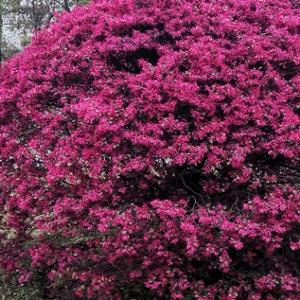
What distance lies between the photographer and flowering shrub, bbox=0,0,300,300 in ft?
14.1

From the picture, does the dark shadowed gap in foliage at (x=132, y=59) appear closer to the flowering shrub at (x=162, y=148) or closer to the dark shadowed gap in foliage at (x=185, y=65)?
the flowering shrub at (x=162, y=148)

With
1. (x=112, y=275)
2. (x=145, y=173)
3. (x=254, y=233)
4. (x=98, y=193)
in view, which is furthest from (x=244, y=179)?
(x=112, y=275)

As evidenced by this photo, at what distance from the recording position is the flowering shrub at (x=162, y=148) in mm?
4309

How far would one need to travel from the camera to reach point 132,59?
514cm

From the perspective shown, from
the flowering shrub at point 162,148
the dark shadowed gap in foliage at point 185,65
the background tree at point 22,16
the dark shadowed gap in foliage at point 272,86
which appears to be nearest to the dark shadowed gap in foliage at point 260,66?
the flowering shrub at point 162,148

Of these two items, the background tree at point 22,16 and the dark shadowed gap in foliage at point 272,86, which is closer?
the dark shadowed gap in foliage at point 272,86

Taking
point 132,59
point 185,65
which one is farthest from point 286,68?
point 132,59

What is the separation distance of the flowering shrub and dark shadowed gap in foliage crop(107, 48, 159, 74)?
1 cm

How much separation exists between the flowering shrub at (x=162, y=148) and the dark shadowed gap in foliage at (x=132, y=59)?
13mm

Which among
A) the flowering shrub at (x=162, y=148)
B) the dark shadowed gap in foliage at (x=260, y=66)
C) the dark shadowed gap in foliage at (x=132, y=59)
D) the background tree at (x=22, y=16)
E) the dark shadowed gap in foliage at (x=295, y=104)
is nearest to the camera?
the flowering shrub at (x=162, y=148)

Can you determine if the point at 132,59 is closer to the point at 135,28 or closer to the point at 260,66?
the point at 135,28

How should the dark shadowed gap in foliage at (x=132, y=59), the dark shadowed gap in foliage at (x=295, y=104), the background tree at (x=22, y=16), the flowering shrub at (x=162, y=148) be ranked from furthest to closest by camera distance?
1. the background tree at (x=22, y=16)
2. the dark shadowed gap in foliage at (x=132, y=59)
3. the dark shadowed gap in foliage at (x=295, y=104)
4. the flowering shrub at (x=162, y=148)

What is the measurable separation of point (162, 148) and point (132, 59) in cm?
121

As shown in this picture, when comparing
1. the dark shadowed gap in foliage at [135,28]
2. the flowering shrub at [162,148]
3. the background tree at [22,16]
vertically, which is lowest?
the background tree at [22,16]
